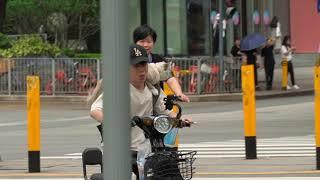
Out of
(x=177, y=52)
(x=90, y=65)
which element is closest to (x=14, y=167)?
(x=90, y=65)

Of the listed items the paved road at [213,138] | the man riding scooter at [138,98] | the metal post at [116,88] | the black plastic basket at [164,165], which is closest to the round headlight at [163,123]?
the black plastic basket at [164,165]

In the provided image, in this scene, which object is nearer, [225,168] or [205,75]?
[225,168]

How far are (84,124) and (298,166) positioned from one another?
9.46 meters

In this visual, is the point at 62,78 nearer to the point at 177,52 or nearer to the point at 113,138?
the point at 177,52

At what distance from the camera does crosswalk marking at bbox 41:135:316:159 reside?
1345 cm

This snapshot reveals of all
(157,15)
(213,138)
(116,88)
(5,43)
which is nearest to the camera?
(116,88)

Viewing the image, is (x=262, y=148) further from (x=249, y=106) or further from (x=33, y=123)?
(x=33, y=123)

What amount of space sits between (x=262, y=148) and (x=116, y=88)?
34.6ft

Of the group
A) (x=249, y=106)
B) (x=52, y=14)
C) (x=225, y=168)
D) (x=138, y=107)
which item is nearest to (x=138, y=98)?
(x=138, y=107)

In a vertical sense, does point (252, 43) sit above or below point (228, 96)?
above

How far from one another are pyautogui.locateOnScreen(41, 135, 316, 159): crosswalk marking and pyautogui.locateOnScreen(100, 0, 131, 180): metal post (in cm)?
934

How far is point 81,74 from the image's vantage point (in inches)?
1024

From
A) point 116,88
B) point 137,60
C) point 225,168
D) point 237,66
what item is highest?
point 237,66

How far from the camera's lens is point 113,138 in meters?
4.01
